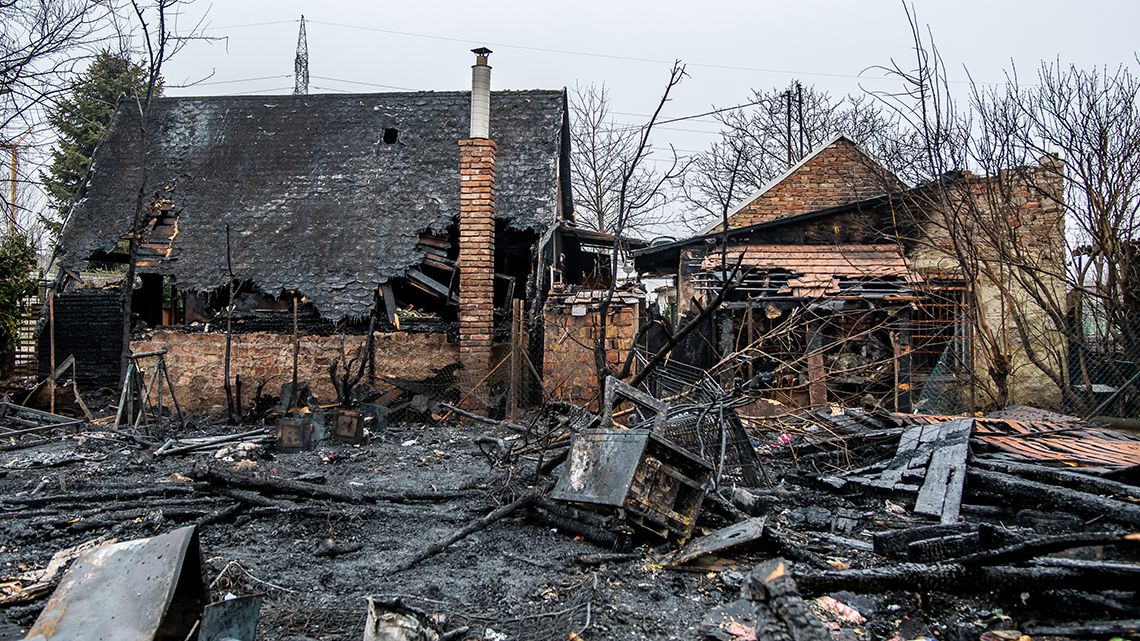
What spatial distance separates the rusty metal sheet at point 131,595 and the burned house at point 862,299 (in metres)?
9.20

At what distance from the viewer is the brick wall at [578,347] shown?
1175 centimetres

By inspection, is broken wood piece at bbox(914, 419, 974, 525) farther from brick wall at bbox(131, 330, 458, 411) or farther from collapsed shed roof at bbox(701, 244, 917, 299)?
brick wall at bbox(131, 330, 458, 411)

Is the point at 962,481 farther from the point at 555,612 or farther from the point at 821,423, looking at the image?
the point at 555,612

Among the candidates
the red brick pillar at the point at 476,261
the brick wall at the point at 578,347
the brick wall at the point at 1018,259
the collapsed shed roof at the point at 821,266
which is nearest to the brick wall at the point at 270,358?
the red brick pillar at the point at 476,261

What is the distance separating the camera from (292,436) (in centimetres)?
941

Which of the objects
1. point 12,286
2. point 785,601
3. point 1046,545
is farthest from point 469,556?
point 12,286

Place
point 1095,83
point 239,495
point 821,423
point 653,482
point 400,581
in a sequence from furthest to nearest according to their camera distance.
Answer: point 1095,83 < point 821,423 < point 239,495 < point 653,482 < point 400,581

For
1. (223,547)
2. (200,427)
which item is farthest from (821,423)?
(200,427)

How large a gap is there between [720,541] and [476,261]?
850cm

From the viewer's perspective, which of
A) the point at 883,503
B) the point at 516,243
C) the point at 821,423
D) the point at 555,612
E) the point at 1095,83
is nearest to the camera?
the point at 555,612

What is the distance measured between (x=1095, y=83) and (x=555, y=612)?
34.2 ft

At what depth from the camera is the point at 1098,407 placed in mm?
10320

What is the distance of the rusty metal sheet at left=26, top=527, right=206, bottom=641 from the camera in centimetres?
333

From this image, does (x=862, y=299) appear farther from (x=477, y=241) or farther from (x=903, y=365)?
(x=477, y=241)
